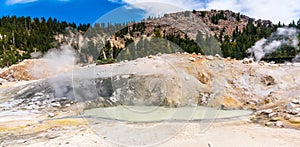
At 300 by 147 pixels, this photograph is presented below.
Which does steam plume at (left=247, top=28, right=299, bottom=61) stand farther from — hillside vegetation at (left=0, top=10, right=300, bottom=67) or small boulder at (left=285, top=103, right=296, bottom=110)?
small boulder at (left=285, top=103, right=296, bottom=110)

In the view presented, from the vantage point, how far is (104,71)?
44.3ft

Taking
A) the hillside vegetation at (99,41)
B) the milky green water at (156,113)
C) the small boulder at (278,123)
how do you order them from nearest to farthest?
the small boulder at (278,123) → the milky green water at (156,113) → the hillside vegetation at (99,41)

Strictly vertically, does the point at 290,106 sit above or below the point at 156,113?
above

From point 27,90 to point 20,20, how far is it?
166 ft

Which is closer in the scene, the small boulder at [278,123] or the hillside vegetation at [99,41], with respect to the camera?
the small boulder at [278,123]

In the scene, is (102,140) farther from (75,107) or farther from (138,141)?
(75,107)

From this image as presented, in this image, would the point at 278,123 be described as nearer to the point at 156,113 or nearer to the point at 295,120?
the point at 295,120

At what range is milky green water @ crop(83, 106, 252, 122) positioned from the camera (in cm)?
1014

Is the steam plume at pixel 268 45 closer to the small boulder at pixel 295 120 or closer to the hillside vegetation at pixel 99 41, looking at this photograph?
the hillside vegetation at pixel 99 41

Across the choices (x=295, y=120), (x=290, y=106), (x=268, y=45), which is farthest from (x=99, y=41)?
(x=268, y=45)

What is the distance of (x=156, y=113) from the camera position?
10.9 m

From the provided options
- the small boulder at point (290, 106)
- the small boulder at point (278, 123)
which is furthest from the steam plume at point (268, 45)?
the small boulder at point (278, 123)

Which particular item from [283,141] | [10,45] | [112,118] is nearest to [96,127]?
[112,118]

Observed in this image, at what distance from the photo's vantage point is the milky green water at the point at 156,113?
1014 cm
